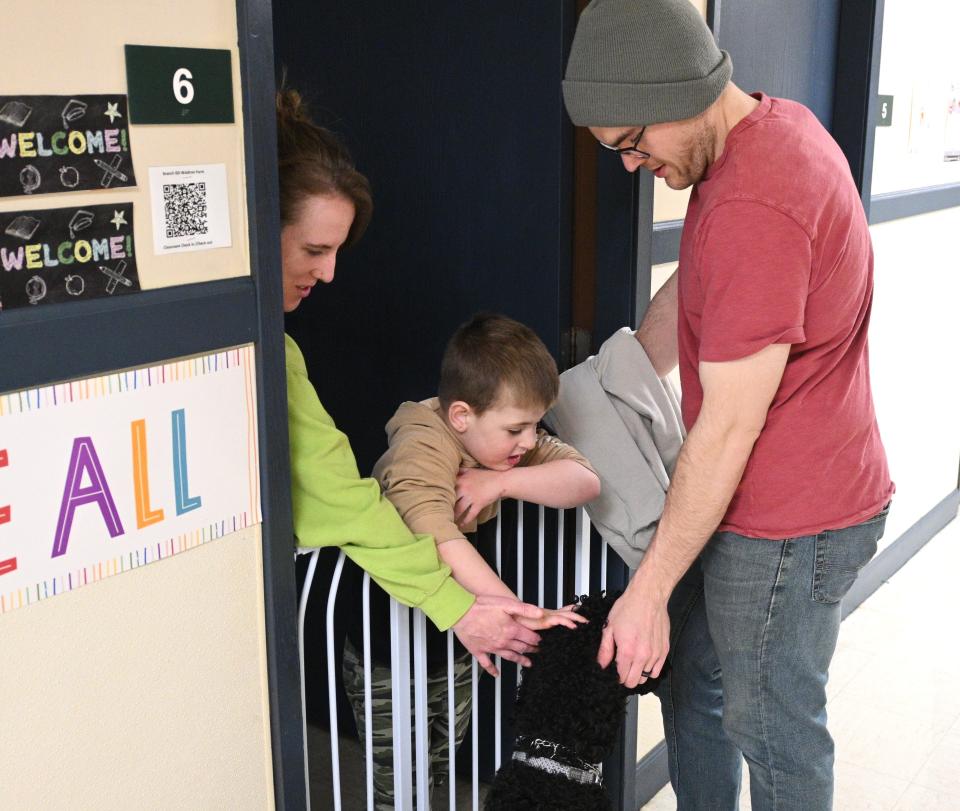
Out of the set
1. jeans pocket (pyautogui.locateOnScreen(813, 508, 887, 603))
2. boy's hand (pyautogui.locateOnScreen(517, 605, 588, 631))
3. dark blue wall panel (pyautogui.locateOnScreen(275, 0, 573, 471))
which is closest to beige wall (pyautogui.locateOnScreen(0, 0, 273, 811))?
boy's hand (pyautogui.locateOnScreen(517, 605, 588, 631))

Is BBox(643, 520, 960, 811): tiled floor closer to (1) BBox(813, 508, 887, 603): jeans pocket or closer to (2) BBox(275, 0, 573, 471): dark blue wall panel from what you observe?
(1) BBox(813, 508, 887, 603): jeans pocket

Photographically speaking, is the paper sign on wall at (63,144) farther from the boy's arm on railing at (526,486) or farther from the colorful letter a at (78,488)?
the boy's arm on railing at (526,486)

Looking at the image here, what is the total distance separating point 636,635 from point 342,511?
497mm

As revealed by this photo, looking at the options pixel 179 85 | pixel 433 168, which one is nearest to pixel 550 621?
pixel 179 85

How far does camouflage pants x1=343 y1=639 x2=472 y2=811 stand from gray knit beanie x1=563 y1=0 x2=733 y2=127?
107cm

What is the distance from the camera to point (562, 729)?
1.61 metres

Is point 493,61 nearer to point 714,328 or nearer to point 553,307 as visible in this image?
point 553,307

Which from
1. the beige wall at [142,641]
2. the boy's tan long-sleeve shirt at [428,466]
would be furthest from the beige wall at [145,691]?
the boy's tan long-sleeve shirt at [428,466]

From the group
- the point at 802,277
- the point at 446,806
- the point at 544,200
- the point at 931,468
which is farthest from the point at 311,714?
the point at 931,468

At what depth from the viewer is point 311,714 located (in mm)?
2939

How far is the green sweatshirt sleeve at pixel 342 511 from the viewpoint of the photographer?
5.21 feet

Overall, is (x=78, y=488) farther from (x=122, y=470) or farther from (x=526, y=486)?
(x=526, y=486)

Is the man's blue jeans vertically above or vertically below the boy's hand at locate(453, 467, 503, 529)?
below

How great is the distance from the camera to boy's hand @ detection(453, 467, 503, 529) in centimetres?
183
